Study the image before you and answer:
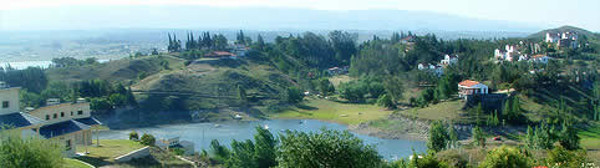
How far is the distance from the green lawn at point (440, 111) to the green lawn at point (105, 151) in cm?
1985

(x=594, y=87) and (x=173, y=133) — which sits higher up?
(x=594, y=87)

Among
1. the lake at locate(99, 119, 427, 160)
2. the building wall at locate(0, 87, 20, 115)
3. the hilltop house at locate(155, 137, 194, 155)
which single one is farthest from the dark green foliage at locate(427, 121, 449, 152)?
the building wall at locate(0, 87, 20, 115)

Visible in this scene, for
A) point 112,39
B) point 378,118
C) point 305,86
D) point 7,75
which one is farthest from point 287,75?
point 112,39

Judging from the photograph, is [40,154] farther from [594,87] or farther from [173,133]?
[594,87]

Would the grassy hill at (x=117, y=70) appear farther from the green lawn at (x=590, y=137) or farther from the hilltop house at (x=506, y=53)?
the green lawn at (x=590, y=137)

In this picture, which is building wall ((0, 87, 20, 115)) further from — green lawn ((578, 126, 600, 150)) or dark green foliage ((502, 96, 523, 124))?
dark green foliage ((502, 96, 523, 124))

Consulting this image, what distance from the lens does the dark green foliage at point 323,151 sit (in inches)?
414

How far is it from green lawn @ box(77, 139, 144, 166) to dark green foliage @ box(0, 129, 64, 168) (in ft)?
17.6

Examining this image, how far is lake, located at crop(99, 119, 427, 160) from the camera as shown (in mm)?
29617

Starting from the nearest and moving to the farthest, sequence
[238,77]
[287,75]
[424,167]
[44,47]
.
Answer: [424,167]
[238,77]
[287,75]
[44,47]

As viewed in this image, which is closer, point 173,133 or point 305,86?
point 173,133

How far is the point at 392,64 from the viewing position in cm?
5462

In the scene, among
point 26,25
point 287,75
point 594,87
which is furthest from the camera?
point 26,25

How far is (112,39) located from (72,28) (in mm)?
15885
